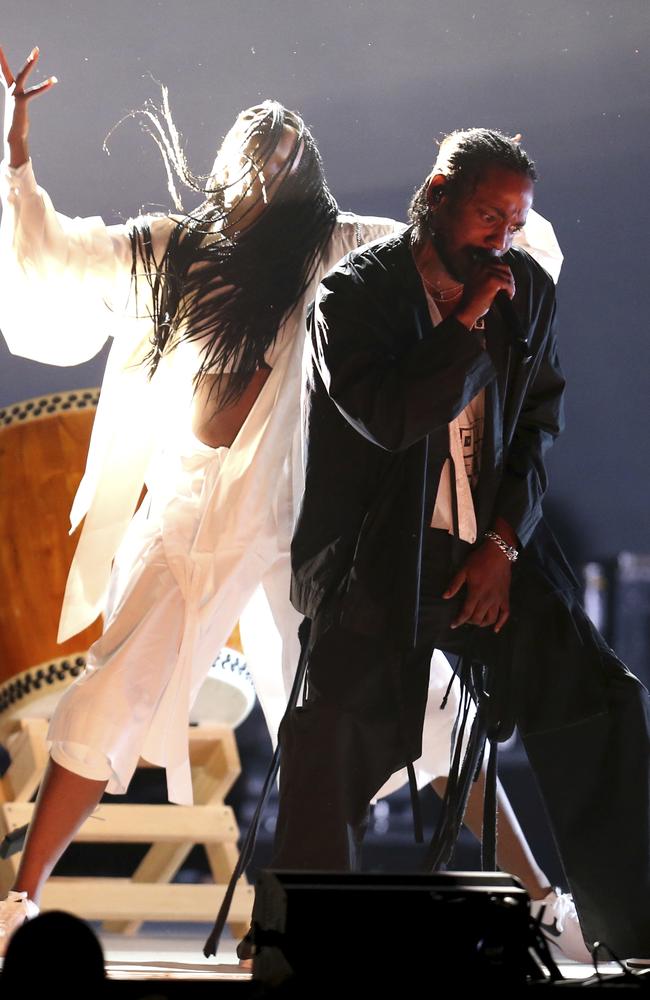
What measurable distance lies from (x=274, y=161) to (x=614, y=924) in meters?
1.45

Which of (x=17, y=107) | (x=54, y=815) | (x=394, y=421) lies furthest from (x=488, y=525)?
(x=17, y=107)

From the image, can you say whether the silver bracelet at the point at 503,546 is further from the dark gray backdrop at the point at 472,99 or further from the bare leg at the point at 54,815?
the bare leg at the point at 54,815

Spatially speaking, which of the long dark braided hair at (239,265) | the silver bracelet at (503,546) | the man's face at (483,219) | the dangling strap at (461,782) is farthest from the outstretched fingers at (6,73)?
the dangling strap at (461,782)

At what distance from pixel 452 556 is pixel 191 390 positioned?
0.57m

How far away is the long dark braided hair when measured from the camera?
2.62 m

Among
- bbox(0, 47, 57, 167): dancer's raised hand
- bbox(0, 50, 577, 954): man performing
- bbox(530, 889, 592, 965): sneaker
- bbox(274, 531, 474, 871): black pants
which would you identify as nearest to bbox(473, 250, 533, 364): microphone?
bbox(0, 50, 577, 954): man performing

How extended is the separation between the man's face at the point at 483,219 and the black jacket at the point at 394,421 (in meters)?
0.06

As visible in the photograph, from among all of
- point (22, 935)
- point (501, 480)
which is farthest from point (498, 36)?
point (22, 935)

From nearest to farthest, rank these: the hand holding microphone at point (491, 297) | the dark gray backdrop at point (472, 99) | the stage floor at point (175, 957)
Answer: the stage floor at point (175, 957) → the hand holding microphone at point (491, 297) → the dark gray backdrop at point (472, 99)

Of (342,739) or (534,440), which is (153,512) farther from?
(534,440)

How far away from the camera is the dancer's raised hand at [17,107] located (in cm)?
257

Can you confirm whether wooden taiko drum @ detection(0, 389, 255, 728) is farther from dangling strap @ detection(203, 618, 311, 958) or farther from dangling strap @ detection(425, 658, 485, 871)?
dangling strap @ detection(425, 658, 485, 871)

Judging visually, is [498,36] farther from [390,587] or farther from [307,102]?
[390,587]

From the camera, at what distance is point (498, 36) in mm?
2844
